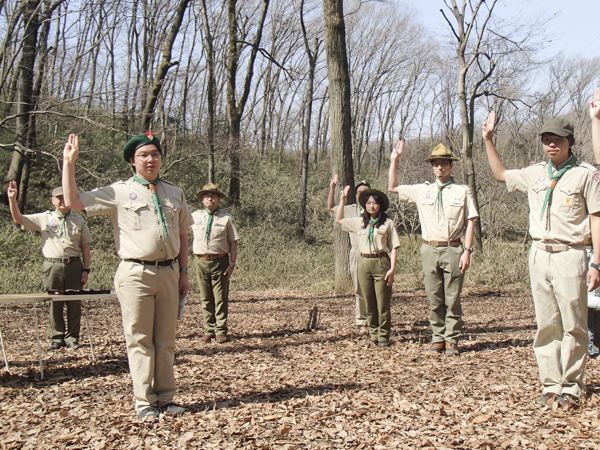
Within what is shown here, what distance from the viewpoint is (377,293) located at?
Result: 6.65 metres

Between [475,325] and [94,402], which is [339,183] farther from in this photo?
[94,402]

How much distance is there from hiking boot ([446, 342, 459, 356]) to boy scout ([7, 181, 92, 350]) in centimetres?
445

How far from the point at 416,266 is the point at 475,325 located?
17.5 feet

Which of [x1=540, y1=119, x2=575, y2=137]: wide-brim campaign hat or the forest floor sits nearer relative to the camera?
the forest floor

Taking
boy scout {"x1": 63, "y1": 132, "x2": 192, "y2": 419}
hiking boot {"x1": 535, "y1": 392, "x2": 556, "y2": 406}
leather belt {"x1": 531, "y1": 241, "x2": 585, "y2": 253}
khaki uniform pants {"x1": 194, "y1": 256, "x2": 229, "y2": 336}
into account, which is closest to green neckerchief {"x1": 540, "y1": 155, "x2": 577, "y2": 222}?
leather belt {"x1": 531, "y1": 241, "x2": 585, "y2": 253}

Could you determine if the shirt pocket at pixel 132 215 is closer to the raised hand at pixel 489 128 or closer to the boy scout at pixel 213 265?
the raised hand at pixel 489 128

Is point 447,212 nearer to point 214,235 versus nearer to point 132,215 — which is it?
point 214,235

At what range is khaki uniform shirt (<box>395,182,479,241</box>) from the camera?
20.0 feet

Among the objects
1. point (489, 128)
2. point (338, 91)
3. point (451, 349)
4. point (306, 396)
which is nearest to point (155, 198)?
point (306, 396)

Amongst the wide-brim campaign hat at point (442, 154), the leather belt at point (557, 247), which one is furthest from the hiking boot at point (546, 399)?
the wide-brim campaign hat at point (442, 154)

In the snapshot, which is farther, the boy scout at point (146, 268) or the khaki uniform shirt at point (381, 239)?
the khaki uniform shirt at point (381, 239)

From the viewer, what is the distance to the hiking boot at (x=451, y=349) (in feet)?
19.9

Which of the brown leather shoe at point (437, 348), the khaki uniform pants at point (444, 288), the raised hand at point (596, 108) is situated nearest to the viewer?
the raised hand at point (596, 108)

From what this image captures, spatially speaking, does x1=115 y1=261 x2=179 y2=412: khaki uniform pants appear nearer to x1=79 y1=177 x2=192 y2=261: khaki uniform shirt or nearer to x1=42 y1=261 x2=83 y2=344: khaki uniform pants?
x1=79 y1=177 x2=192 y2=261: khaki uniform shirt
